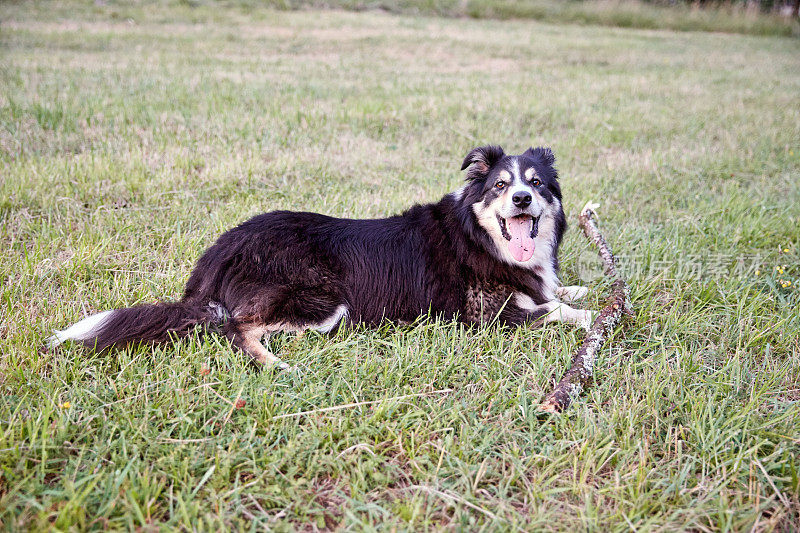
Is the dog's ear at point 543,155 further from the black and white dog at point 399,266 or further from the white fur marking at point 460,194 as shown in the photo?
the white fur marking at point 460,194

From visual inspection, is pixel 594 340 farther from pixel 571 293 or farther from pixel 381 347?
pixel 381 347

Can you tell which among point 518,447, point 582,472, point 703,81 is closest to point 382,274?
point 518,447

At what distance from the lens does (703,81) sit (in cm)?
1195

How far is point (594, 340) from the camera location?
115 inches

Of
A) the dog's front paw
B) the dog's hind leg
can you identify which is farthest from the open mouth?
the dog's hind leg

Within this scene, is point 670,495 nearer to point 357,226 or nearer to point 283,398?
point 283,398

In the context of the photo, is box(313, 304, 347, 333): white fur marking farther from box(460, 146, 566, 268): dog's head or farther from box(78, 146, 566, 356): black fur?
box(460, 146, 566, 268): dog's head

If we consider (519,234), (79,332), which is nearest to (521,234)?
(519,234)

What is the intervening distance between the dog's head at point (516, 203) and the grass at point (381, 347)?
56cm

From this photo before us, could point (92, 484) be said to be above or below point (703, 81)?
below

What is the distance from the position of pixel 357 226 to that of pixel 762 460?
248 cm

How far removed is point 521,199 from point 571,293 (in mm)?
1076

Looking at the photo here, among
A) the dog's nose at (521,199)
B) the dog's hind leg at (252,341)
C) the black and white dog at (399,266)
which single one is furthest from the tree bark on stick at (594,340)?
the dog's hind leg at (252,341)

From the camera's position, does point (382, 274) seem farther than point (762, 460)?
Yes
